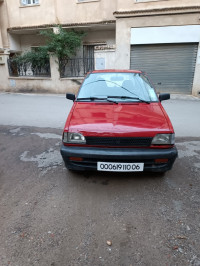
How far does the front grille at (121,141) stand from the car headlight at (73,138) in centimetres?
9

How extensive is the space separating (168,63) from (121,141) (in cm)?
899

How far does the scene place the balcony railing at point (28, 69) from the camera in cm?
1174

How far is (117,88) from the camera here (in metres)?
3.64

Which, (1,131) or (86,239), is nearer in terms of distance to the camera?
(86,239)

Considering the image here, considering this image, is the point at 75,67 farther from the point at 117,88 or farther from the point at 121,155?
the point at 121,155

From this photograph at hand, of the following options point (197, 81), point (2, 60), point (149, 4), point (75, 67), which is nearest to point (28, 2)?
point (2, 60)

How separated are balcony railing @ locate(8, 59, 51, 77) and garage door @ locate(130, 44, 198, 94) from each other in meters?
5.21

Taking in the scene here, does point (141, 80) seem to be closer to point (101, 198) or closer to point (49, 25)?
point (101, 198)

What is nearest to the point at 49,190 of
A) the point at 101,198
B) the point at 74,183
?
the point at 74,183

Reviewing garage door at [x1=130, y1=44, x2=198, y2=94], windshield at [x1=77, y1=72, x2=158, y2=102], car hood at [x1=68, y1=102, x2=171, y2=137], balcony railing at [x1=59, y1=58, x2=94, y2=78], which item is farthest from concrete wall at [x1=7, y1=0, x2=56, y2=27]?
car hood at [x1=68, y1=102, x2=171, y2=137]

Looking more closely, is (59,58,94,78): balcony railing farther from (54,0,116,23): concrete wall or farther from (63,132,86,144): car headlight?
(63,132,86,144): car headlight

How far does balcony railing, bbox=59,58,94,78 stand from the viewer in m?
10.9

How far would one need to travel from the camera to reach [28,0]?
42.1 ft

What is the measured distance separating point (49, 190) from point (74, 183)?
0.39 metres
